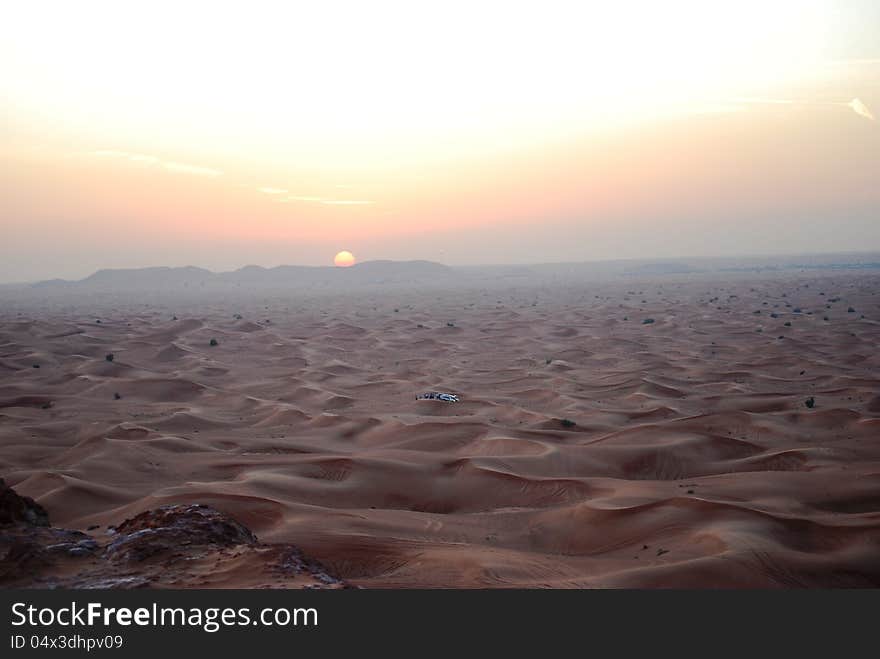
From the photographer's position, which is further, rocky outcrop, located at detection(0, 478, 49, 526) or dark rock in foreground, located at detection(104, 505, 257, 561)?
rocky outcrop, located at detection(0, 478, 49, 526)

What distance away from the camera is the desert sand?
300 inches

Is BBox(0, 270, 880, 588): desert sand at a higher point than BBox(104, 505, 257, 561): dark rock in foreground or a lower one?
lower

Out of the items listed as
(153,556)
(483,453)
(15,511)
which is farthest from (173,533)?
(483,453)

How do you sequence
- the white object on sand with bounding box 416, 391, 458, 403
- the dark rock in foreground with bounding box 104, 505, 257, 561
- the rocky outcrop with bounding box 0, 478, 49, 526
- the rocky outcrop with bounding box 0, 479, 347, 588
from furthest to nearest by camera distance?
the white object on sand with bounding box 416, 391, 458, 403
the rocky outcrop with bounding box 0, 478, 49, 526
the dark rock in foreground with bounding box 104, 505, 257, 561
the rocky outcrop with bounding box 0, 479, 347, 588

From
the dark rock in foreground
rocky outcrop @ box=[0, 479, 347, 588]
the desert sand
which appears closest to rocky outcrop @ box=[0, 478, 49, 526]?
rocky outcrop @ box=[0, 479, 347, 588]

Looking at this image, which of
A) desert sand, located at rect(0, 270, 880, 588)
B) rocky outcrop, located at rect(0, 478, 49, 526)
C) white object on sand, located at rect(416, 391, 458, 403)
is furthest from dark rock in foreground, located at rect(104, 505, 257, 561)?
white object on sand, located at rect(416, 391, 458, 403)

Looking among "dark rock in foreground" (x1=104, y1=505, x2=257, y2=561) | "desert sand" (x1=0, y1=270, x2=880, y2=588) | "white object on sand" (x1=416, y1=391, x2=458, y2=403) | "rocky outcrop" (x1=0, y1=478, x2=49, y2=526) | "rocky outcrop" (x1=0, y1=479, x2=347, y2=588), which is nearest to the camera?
"rocky outcrop" (x1=0, y1=479, x2=347, y2=588)

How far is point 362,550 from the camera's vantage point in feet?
25.6

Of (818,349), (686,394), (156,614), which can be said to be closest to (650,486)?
(156,614)

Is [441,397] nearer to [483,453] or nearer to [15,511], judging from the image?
[483,453]

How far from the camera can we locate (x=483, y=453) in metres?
14.2

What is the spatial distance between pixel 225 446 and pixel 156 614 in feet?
37.0

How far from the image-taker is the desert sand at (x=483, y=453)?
762 cm

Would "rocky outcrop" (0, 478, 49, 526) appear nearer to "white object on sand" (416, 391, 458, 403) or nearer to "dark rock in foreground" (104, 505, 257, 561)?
"dark rock in foreground" (104, 505, 257, 561)
